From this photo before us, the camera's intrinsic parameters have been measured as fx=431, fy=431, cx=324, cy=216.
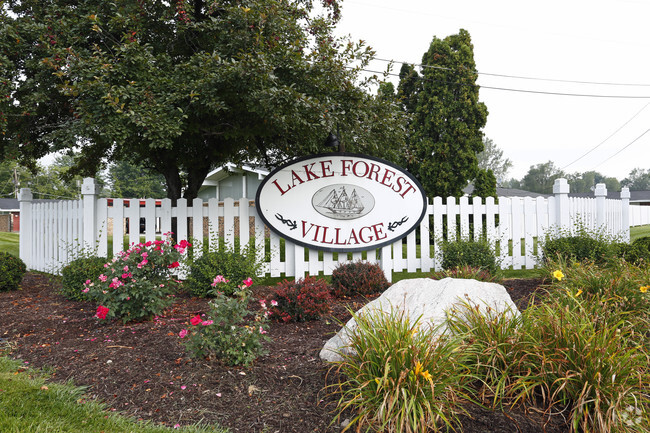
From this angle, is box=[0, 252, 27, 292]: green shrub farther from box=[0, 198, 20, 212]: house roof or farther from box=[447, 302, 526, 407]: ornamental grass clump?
box=[0, 198, 20, 212]: house roof

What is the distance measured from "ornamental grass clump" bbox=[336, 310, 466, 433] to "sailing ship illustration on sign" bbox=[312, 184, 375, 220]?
4.39 metres

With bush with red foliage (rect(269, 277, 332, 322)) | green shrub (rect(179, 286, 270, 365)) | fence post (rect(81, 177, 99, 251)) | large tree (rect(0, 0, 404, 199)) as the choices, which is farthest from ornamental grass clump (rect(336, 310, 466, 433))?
fence post (rect(81, 177, 99, 251))

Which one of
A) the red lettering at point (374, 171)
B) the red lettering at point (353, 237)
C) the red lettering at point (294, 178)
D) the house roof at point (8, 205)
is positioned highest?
the house roof at point (8, 205)

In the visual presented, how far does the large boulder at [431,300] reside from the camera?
3.28 meters

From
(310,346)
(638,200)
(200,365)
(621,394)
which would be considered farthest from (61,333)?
(638,200)

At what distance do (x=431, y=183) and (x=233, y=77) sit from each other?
24.2 feet

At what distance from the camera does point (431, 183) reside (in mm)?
11680

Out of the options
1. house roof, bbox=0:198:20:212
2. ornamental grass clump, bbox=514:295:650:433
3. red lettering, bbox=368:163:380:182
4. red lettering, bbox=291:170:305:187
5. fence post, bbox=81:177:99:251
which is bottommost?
ornamental grass clump, bbox=514:295:650:433

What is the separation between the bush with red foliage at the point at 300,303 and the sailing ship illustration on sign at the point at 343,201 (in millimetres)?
2562

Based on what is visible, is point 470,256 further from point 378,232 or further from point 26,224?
point 26,224

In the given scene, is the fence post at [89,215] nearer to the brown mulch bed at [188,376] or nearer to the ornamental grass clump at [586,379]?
the brown mulch bed at [188,376]

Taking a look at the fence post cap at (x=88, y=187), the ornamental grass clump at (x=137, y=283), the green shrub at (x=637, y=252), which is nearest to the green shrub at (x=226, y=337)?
the ornamental grass clump at (x=137, y=283)

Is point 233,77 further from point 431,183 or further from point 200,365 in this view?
point 431,183

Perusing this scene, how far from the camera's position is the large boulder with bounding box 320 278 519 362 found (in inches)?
129
